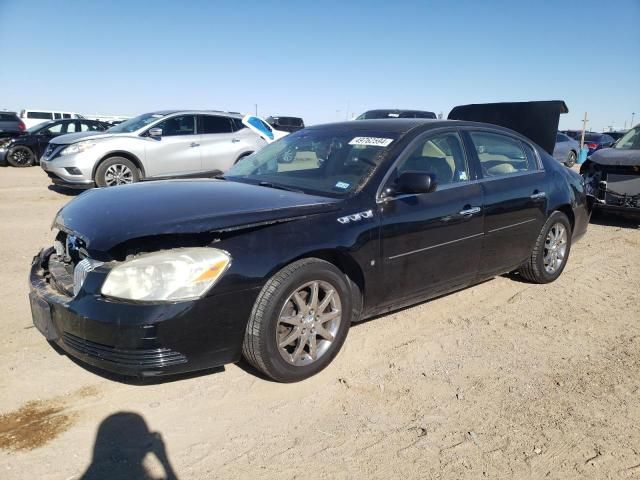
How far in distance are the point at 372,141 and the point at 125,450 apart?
261cm

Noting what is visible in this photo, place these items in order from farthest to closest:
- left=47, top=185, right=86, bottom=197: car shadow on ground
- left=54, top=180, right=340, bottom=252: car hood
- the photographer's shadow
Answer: left=47, top=185, right=86, bottom=197: car shadow on ground, left=54, top=180, right=340, bottom=252: car hood, the photographer's shadow

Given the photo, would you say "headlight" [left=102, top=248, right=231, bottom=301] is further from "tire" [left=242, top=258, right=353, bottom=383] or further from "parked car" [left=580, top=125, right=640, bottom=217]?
"parked car" [left=580, top=125, right=640, bottom=217]

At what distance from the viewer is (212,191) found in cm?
341

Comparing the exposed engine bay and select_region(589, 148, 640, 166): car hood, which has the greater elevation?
select_region(589, 148, 640, 166): car hood

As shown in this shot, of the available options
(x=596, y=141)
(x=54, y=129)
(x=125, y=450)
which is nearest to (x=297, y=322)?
(x=125, y=450)

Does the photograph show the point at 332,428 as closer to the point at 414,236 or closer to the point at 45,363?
the point at 414,236

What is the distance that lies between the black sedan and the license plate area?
0.01m

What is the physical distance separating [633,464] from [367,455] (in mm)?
1283

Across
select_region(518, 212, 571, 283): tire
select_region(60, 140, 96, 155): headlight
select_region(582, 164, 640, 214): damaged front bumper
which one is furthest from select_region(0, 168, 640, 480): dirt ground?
select_region(60, 140, 96, 155): headlight

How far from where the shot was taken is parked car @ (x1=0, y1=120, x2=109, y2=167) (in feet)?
49.0

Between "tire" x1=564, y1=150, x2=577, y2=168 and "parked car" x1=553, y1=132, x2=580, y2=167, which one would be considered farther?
"tire" x1=564, y1=150, x2=577, y2=168

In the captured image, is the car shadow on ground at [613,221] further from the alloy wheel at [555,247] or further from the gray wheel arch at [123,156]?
the gray wheel arch at [123,156]

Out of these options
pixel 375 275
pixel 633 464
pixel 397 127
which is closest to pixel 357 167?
pixel 397 127

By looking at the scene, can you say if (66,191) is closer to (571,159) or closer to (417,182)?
(417,182)
